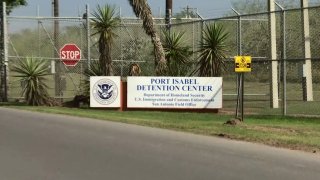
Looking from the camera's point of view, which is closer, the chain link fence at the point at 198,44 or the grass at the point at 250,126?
the grass at the point at 250,126

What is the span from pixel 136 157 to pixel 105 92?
1132 centimetres

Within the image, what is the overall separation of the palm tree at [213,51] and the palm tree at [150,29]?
1595 mm

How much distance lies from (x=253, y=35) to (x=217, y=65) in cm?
1602

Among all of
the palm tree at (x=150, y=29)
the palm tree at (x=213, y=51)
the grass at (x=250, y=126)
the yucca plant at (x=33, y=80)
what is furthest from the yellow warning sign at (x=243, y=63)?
the yucca plant at (x=33, y=80)

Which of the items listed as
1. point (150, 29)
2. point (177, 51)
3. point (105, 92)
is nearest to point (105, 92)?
point (105, 92)

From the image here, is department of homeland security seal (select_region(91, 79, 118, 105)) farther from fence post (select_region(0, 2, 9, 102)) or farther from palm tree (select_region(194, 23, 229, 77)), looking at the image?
fence post (select_region(0, 2, 9, 102))

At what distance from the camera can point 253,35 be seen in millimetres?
37344

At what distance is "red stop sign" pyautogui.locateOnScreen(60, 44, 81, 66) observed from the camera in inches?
1022

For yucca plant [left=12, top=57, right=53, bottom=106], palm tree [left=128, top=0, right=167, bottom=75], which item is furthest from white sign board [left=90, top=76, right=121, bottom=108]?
yucca plant [left=12, top=57, right=53, bottom=106]

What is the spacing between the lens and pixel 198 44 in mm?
23531

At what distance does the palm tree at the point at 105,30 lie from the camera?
921 inches

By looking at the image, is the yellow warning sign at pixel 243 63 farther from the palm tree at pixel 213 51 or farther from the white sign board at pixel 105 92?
the white sign board at pixel 105 92

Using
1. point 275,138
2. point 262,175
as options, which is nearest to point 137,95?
point 275,138

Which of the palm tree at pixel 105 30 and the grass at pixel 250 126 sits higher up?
the palm tree at pixel 105 30
